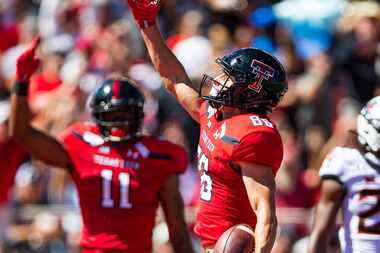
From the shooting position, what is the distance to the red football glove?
21.8 feet

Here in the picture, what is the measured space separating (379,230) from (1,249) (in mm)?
4549

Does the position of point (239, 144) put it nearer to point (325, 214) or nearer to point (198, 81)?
point (325, 214)

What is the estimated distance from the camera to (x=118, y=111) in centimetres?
700

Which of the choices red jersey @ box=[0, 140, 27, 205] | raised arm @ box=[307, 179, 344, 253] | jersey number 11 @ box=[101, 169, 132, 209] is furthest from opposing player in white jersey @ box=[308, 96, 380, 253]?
red jersey @ box=[0, 140, 27, 205]

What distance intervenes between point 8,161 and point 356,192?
12.5ft

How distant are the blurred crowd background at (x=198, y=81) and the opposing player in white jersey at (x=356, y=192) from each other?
2.84 m

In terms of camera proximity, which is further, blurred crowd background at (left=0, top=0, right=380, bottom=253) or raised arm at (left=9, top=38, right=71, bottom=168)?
blurred crowd background at (left=0, top=0, right=380, bottom=253)

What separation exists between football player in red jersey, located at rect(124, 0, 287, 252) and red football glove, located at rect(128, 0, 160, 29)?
0.70 m

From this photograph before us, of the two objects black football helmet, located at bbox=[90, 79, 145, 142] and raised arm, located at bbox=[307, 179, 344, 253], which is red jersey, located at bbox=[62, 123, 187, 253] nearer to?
black football helmet, located at bbox=[90, 79, 145, 142]

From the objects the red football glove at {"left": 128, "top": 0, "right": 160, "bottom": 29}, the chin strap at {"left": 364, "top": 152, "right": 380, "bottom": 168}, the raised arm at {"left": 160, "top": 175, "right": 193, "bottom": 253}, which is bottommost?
the raised arm at {"left": 160, "top": 175, "right": 193, "bottom": 253}

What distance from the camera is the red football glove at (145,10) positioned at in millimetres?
6656

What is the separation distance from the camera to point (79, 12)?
12.9 meters

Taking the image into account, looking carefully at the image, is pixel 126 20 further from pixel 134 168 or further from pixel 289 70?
pixel 134 168

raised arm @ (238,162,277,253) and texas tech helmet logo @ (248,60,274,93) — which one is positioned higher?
texas tech helmet logo @ (248,60,274,93)
